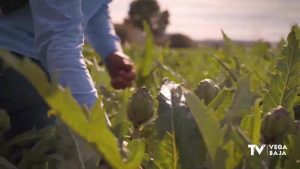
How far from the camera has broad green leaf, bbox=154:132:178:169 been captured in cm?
62

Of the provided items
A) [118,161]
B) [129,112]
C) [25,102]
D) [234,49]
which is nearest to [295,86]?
[129,112]

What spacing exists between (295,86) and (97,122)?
0.40 meters

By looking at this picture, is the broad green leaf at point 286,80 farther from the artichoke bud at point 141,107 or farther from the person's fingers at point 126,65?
the person's fingers at point 126,65

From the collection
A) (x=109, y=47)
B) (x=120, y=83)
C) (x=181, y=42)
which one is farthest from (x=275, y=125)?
(x=181, y=42)

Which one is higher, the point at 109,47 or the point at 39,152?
the point at 109,47

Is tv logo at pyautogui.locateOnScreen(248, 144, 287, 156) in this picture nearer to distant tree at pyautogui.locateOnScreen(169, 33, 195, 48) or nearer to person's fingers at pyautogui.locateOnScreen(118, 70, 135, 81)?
person's fingers at pyautogui.locateOnScreen(118, 70, 135, 81)

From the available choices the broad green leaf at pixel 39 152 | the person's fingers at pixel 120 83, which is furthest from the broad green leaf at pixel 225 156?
the person's fingers at pixel 120 83

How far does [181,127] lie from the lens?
62cm

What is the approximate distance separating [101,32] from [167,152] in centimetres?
98

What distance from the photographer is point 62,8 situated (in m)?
1.02

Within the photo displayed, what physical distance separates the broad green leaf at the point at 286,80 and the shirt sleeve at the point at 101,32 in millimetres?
763

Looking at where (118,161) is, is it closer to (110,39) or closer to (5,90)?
(5,90)

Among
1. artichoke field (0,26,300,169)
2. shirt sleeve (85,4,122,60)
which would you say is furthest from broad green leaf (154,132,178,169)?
shirt sleeve (85,4,122,60)

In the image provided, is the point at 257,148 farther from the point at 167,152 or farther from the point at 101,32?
the point at 101,32
